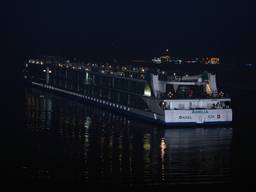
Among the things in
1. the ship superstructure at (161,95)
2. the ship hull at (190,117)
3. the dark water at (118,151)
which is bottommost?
the dark water at (118,151)

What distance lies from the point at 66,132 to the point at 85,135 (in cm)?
113

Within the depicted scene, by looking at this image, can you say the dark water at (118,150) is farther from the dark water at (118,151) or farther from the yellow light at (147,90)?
the yellow light at (147,90)

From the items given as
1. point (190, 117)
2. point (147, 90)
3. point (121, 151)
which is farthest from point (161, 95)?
point (121, 151)

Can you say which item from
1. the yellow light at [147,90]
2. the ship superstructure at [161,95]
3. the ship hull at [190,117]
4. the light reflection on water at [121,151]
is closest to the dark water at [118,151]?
the light reflection on water at [121,151]

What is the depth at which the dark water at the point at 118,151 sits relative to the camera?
22.8m

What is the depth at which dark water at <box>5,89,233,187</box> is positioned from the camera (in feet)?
74.9

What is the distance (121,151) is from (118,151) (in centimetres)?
10

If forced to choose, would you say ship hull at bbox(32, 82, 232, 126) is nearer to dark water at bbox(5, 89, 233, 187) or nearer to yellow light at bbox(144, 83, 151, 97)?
dark water at bbox(5, 89, 233, 187)

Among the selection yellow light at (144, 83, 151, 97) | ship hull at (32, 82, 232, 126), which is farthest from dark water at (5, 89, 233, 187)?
yellow light at (144, 83, 151, 97)

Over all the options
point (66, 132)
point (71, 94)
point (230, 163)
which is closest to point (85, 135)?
point (66, 132)

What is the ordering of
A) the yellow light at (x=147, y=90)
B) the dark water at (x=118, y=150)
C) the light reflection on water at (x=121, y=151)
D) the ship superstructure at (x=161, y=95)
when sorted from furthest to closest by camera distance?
the yellow light at (x=147, y=90)
the ship superstructure at (x=161, y=95)
the light reflection on water at (x=121, y=151)
the dark water at (x=118, y=150)

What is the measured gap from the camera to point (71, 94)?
45938 millimetres

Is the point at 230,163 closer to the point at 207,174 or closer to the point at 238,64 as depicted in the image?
the point at 207,174

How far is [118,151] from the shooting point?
88.2 ft
